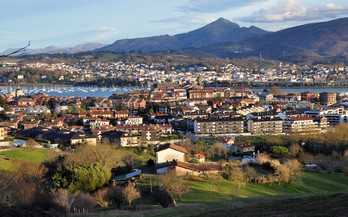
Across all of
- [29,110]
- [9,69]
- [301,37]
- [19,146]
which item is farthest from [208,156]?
[301,37]

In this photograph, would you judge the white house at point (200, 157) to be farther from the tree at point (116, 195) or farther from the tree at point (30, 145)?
the tree at point (116, 195)

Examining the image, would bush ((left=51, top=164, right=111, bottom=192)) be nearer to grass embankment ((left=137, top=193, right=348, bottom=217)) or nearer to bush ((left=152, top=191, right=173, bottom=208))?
bush ((left=152, top=191, right=173, bottom=208))

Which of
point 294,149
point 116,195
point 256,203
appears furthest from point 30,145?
point 256,203

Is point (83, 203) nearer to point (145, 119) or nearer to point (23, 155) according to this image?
point (23, 155)

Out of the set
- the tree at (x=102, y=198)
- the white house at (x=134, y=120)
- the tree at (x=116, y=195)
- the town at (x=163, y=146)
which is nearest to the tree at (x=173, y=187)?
the town at (x=163, y=146)

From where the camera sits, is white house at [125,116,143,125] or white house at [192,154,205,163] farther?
white house at [125,116,143,125]

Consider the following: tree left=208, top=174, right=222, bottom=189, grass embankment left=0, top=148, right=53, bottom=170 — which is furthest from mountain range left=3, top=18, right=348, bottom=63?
tree left=208, top=174, right=222, bottom=189
